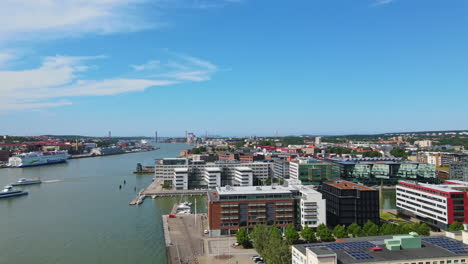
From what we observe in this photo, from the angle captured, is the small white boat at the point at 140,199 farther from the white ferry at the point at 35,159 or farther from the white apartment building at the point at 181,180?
the white ferry at the point at 35,159

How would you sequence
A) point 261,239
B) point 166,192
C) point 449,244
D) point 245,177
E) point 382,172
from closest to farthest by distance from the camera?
1. point 449,244
2. point 261,239
3. point 166,192
4. point 245,177
5. point 382,172

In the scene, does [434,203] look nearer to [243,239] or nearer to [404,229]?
[404,229]

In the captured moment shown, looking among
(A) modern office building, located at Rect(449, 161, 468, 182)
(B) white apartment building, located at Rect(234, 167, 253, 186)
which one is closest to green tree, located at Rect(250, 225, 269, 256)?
(B) white apartment building, located at Rect(234, 167, 253, 186)

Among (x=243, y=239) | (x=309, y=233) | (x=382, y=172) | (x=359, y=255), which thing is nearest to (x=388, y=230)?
(x=309, y=233)

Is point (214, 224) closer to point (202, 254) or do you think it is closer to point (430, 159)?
point (202, 254)

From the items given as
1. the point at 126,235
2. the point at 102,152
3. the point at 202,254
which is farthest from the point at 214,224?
the point at 102,152

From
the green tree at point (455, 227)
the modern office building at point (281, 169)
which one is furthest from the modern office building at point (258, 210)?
the modern office building at point (281, 169)

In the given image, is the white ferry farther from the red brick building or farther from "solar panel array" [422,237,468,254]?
"solar panel array" [422,237,468,254]
